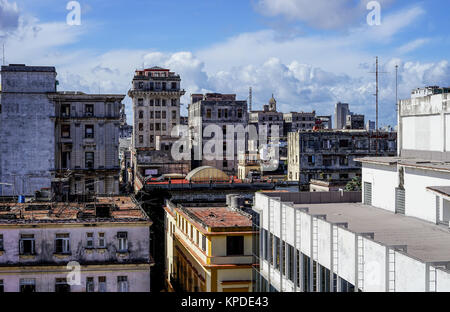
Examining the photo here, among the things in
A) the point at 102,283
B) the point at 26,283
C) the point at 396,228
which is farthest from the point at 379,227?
the point at 26,283

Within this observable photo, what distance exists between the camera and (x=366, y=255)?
21016mm

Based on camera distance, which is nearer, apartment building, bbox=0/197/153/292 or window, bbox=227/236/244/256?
apartment building, bbox=0/197/153/292

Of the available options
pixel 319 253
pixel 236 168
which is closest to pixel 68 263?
pixel 319 253

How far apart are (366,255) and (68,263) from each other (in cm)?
2464

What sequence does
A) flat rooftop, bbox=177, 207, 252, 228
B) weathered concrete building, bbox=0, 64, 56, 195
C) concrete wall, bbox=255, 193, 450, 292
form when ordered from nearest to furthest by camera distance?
1. concrete wall, bbox=255, 193, 450, 292
2. flat rooftop, bbox=177, 207, 252, 228
3. weathered concrete building, bbox=0, 64, 56, 195

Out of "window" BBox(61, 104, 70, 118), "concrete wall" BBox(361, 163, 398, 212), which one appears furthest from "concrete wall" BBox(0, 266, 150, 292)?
"window" BBox(61, 104, 70, 118)

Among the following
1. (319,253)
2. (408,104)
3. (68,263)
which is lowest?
(68,263)

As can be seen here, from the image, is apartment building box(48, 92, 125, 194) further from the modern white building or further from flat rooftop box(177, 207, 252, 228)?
the modern white building

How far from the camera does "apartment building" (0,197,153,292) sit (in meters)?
40.2

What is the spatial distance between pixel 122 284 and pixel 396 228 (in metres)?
20.5

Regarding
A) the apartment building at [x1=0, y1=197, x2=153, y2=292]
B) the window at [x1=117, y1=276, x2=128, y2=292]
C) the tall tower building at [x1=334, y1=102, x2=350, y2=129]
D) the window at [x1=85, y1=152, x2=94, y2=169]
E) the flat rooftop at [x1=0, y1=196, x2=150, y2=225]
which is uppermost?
the tall tower building at [x1=334, y1=102, x2=350, y2=129]

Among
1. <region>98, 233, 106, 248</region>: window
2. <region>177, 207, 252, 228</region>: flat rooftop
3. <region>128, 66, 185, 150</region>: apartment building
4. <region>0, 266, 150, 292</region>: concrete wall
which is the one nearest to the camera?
<region>0, 266, 150, 292</region>: concrete wall
